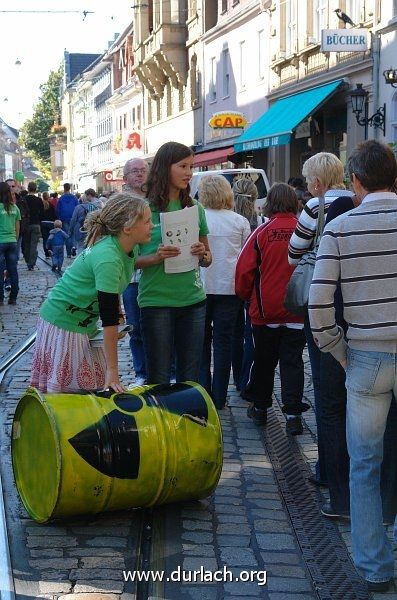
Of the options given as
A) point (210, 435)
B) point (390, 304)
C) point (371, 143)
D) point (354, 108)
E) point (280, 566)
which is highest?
point (354, 108)

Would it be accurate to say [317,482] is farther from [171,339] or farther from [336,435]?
[171,339]

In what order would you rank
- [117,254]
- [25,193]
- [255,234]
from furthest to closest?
1. [25,193]
2. [255,234]
3. [117,254]

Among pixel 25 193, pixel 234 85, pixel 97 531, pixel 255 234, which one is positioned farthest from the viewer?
pixel 234 85

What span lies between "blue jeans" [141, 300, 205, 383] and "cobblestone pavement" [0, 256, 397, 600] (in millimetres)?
685

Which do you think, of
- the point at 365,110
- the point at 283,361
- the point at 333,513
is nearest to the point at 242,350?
the point at 283,361

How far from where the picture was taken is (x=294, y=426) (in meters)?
7.46

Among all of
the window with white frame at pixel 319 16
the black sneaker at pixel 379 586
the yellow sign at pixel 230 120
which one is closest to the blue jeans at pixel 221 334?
the black sneaker at pixel 379 586

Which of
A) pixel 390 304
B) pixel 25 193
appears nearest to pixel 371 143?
pixel 390 304

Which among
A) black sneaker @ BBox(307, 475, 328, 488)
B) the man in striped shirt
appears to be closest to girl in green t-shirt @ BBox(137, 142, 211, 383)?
black sneaker @ BBox(307, 475, 328, 488)

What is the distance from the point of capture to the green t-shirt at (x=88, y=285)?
545 cm

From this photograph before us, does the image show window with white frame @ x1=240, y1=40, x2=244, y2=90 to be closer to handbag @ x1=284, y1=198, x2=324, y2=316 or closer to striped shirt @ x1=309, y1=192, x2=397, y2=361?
handbag @ x1=284, y1=198, x2=324, y2=316

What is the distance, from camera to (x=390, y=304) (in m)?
4.36

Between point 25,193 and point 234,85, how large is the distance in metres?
13.0

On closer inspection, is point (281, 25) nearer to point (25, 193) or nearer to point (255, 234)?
point (25, 193)
